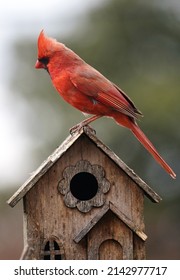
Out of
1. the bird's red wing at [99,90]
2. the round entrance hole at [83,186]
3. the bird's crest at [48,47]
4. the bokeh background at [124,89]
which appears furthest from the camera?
the bokeh background at [124,89]

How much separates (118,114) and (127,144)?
7.07 meters

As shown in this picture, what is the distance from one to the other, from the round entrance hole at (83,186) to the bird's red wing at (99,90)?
379 millimetres

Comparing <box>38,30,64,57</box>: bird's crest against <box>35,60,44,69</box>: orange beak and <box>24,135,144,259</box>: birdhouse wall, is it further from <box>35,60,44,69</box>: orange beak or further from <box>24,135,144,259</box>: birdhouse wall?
<box>24,135,144,259</box>: birdhouse wall

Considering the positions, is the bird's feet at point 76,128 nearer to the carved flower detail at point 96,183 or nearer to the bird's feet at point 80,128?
the bird's feet at point 80,128

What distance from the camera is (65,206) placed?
3.77 m

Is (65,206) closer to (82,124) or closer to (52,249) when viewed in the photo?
(52,249)

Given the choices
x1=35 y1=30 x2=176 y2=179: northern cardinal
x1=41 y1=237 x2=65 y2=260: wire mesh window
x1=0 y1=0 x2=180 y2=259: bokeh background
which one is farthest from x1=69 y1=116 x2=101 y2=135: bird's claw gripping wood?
x1=0 y1=0 x2=180 y2=259: bokeh background

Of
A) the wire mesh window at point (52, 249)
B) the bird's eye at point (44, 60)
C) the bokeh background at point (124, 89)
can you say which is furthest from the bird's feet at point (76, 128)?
the bokeh background at point (124, 89)

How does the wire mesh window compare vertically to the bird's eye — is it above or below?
below

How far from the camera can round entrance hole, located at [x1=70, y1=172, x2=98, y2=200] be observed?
3.95 meters

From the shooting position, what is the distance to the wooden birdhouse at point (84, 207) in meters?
3.72


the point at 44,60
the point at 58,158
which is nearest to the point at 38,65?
the point at 44,60

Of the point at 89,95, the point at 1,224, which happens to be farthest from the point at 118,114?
the point at 1,224
